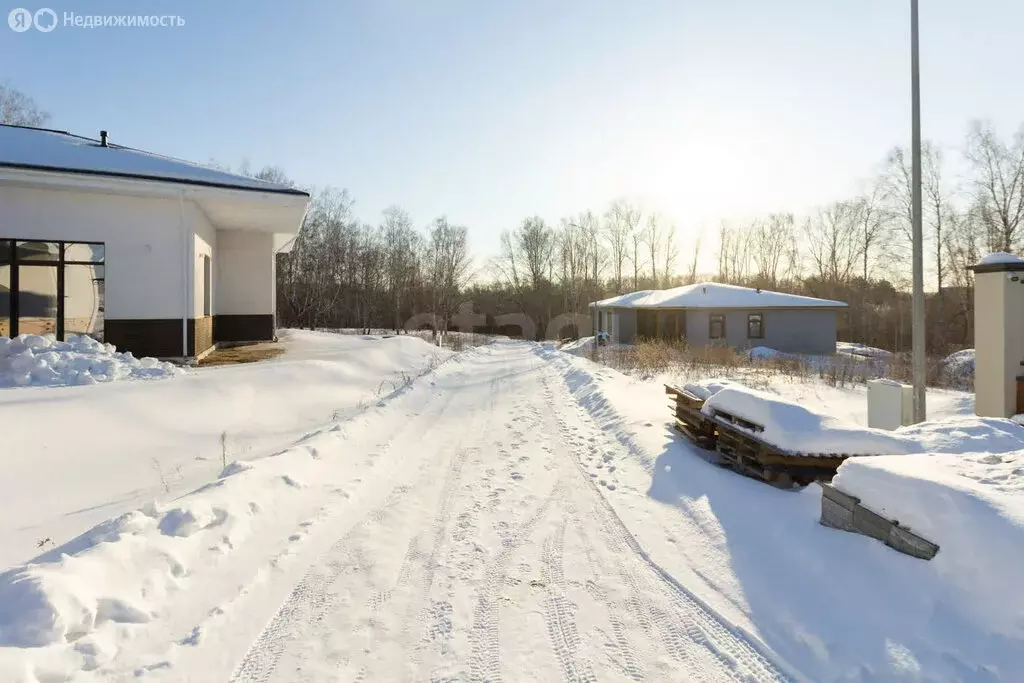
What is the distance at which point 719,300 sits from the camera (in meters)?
28.7

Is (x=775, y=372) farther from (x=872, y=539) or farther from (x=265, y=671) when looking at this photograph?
Result: (x=265, y=671)

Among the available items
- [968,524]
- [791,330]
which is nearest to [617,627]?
[968,524]

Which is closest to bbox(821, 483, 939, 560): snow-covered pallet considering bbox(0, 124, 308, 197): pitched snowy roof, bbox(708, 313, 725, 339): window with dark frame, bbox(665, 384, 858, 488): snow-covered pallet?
bbox(665, 384, 858, 488): snow-covered pallet

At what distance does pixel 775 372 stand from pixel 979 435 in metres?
12.0

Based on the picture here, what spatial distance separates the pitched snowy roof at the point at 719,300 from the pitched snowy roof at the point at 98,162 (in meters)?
21.2

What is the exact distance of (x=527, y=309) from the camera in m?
56.5

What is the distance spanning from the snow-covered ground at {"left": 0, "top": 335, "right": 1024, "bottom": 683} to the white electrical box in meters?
3.04

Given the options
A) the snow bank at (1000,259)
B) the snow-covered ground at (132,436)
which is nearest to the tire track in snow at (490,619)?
the snow-covered ground at (132,436)

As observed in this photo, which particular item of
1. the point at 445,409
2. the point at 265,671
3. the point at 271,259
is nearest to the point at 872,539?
the point at 265,671

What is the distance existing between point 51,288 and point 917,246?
15522mm

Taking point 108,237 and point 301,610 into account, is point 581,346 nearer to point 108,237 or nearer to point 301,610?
point 108,237

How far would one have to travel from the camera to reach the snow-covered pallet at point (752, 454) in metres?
5.54

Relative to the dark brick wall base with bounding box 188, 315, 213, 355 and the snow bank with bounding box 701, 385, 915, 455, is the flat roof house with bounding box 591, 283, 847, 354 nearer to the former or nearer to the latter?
the dark brick wall base with bounding box 188, 315, 213, 355

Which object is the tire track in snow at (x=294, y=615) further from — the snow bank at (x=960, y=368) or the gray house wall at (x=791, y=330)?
the gray house wall at (x=791, y=330)
